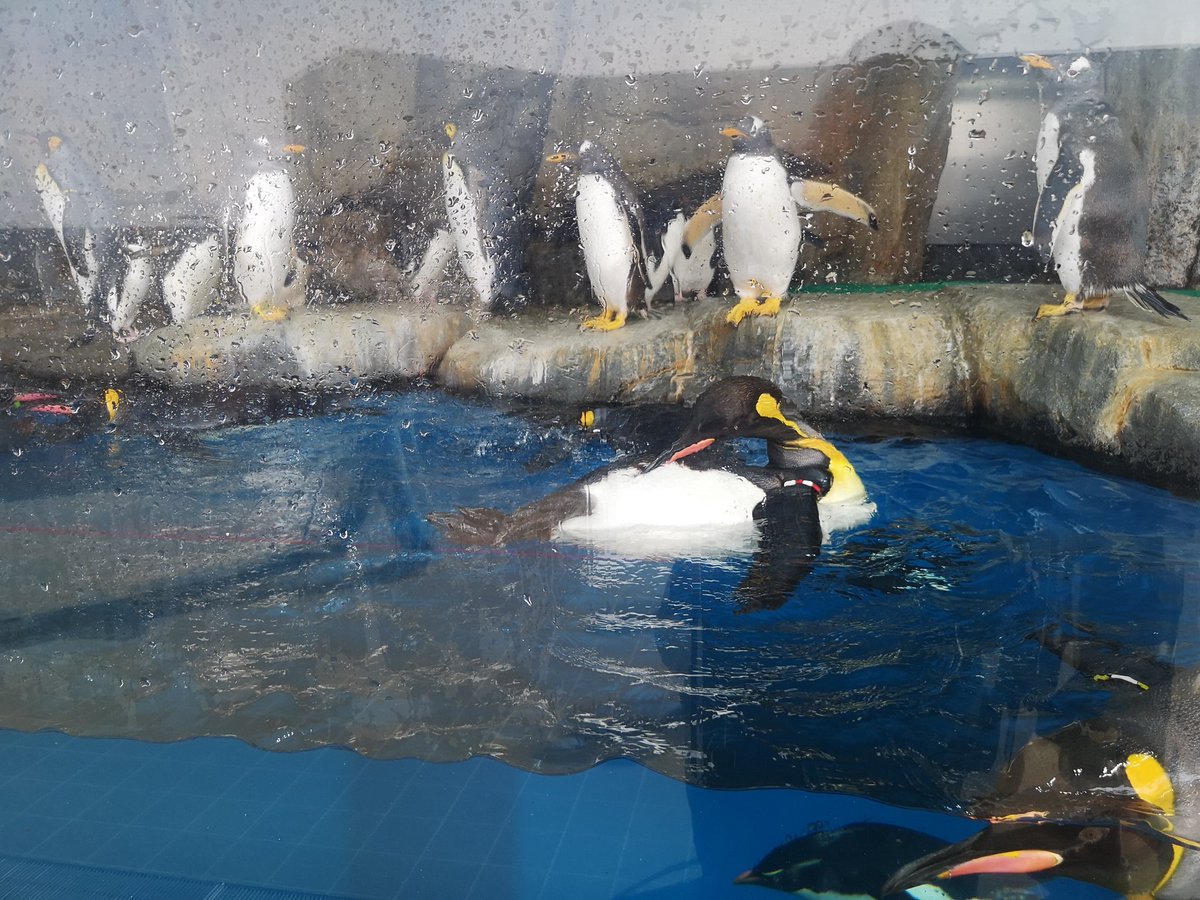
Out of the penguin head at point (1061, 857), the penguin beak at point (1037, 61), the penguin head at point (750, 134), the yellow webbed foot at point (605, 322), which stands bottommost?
the penguin head at point (1061, 857)

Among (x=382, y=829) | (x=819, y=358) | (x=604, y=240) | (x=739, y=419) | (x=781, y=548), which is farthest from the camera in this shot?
(x=604, y=240)

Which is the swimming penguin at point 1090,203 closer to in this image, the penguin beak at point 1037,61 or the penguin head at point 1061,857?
the penguin beak at point 1037,61

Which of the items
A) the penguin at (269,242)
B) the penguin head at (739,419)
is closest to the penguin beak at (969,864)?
the penguin head at (739,419)

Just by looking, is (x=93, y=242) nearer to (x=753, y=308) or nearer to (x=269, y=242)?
(x=269, y=242)

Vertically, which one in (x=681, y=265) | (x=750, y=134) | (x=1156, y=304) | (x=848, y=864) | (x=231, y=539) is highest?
(x=750, y=134)

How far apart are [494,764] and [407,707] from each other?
0.62ft

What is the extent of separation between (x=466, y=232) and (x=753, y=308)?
1.87ft

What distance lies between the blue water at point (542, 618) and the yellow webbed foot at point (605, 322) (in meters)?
0.20

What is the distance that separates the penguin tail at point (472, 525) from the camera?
1.51 m

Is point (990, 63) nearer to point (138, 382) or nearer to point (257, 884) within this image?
point (257, 884)

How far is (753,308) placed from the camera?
170 cm

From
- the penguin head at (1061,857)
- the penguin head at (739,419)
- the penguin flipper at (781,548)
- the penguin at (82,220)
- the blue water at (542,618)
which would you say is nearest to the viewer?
the penguin head at (1061,857)

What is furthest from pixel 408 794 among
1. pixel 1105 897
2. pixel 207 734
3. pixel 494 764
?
pixel 1105 897

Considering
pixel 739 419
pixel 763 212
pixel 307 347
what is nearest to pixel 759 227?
pixel 763 212
